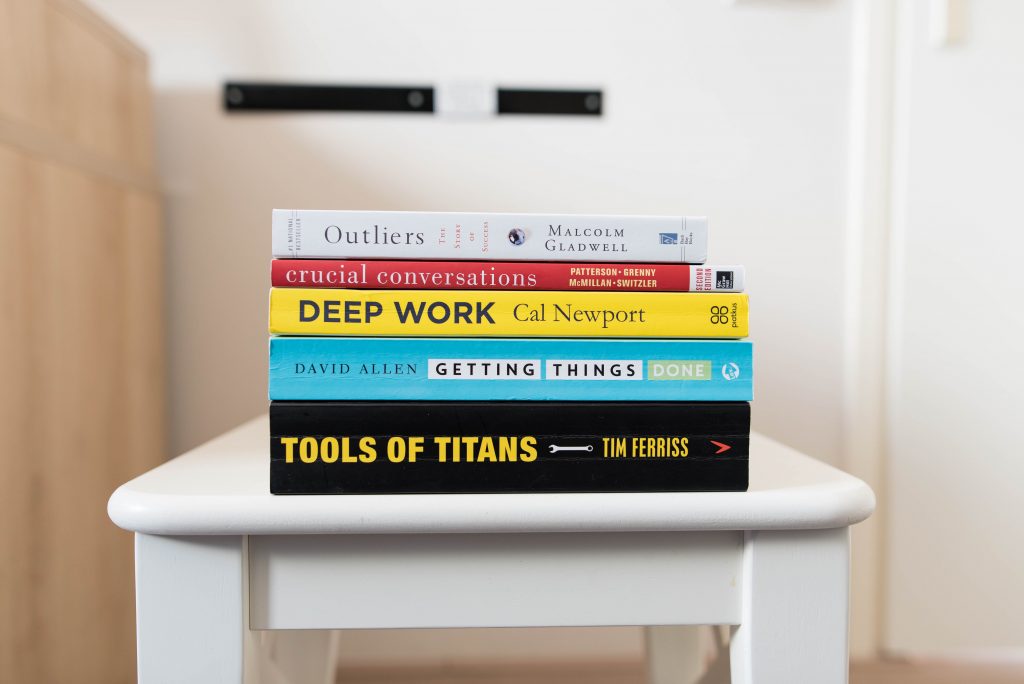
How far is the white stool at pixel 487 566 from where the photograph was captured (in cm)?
46

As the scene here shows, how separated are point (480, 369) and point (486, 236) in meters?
0.10

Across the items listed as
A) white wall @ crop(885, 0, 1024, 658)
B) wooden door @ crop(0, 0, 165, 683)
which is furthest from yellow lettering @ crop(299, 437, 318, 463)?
white wall @ crop(885, 0, 1024, 658)

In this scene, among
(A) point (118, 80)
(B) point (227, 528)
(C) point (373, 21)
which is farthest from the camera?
(C) point (373, 21)

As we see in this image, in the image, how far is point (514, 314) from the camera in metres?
0.50

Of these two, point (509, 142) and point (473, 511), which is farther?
point (509, 142)

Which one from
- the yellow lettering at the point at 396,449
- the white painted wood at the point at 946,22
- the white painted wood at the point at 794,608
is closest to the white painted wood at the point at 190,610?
the yellow lettering at the point at 396,449

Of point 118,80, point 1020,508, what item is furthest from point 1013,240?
point 118,80

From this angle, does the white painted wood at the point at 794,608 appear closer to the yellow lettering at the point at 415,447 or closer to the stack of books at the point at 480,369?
the stack of books at the point at 480,369

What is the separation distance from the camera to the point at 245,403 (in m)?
1.05

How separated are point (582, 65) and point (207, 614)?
2.88ft

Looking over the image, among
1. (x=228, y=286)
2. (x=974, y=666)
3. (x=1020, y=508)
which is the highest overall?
(x=228, y=286)

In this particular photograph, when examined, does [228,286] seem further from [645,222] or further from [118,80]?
[645,222]

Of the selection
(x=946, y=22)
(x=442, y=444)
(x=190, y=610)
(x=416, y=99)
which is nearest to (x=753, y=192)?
(x=946, y=22)

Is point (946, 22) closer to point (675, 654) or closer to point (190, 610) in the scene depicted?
point (675, 654)
